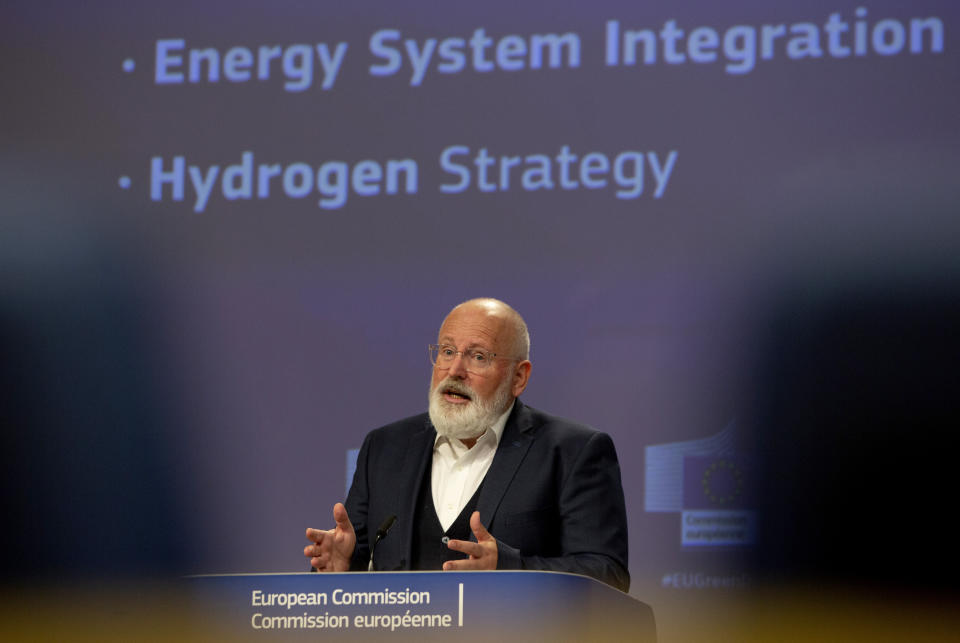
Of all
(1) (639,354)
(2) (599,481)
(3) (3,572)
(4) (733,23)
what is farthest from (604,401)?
(3) (3,572)

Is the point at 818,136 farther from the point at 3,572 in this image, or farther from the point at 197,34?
the point at 3,572

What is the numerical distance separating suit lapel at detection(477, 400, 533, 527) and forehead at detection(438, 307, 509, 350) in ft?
0.64

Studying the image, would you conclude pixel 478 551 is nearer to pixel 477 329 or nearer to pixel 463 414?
pixel 463 414

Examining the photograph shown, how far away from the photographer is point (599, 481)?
298cm

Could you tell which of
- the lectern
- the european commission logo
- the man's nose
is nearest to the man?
the man's nose

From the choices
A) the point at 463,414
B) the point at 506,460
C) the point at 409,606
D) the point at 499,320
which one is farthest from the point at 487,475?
the point at 409,606

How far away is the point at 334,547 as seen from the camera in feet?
8.89

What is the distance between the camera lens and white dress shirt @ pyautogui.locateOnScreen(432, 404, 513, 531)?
3.04 m

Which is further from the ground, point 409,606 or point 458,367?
point 458,367

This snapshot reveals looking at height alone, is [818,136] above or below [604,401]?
above

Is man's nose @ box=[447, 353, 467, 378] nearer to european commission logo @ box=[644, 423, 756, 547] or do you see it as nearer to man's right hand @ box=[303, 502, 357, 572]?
man's right hand @ box=[303, 502, 357, 572]

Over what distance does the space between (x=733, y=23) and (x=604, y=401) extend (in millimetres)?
1562

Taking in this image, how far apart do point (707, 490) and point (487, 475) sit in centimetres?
196

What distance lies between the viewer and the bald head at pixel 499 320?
3.09m
